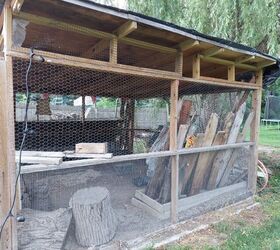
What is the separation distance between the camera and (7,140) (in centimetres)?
221

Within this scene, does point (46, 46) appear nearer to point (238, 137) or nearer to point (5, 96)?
point (5, 96)

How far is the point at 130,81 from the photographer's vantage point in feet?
14.9

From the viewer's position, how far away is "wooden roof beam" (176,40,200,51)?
3.06m

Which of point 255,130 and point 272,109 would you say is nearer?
point 255,130

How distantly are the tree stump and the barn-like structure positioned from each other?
6 centimetres

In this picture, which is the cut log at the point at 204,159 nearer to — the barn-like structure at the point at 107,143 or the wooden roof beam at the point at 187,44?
the barn-like structure at the point at 107,143

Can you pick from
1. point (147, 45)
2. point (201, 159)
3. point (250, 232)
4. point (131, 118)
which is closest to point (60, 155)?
point (147, 45)

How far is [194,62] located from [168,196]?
1745 millimetres

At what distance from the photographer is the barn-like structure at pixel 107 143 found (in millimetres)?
2270

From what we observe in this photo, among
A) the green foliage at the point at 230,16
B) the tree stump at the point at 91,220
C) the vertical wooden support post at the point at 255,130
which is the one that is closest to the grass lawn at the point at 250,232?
the vertical wooden support post at the point at 255,130

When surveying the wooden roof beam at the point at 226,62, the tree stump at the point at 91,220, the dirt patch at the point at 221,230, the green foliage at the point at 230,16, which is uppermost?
the green foliage at the point at 230,16

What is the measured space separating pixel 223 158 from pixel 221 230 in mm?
1252

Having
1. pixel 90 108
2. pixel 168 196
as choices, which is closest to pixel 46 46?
pixel 168 196

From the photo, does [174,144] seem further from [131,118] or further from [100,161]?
[131,118]
